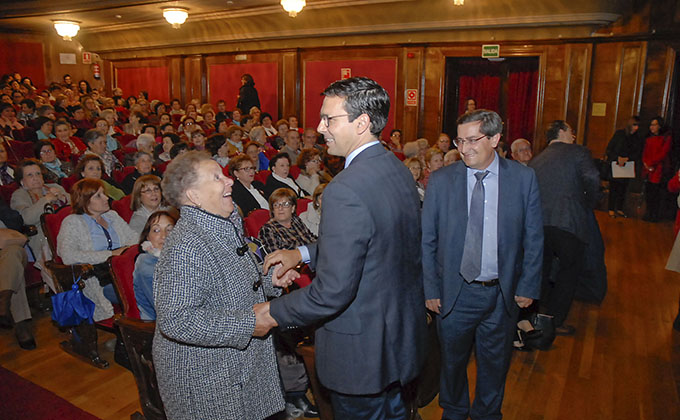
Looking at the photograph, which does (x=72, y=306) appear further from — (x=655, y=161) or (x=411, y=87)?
(x=411, y=87)

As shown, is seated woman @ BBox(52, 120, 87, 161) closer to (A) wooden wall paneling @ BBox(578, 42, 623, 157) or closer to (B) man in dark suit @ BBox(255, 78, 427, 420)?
(B) man in dark suit @ BBox(255, 78, 427, 420)

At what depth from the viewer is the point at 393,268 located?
154cm

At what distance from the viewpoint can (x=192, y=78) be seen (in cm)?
1328

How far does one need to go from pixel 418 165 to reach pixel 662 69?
5.21 metres

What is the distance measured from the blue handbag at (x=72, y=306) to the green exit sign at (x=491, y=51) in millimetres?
8022

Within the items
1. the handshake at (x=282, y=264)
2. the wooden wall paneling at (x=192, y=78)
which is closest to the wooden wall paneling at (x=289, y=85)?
the wooden wall paneling at (x=192, y=78)

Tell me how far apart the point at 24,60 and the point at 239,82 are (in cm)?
692

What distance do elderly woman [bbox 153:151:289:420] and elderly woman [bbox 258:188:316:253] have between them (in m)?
1.93

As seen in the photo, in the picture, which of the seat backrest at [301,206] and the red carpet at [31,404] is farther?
the seat backrest at [301,206]

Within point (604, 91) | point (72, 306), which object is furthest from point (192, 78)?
point (72, 306)

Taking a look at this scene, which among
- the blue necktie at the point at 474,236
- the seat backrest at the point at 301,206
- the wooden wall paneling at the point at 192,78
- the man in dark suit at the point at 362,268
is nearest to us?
the man in dark suit at the point at 362,268

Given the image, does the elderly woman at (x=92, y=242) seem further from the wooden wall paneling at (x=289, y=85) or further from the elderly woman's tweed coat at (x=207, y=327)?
the wooden wall paneling at (x=289, y=85)

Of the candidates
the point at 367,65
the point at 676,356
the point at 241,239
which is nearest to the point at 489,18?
the point at 367,65

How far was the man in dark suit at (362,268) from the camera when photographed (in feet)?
4.72
